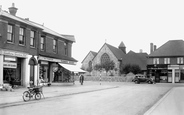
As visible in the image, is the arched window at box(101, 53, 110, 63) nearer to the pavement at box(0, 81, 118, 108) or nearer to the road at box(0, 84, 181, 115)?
the pavement at box(0, 81, 118, 108)

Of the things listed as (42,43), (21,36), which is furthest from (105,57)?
(21,36)

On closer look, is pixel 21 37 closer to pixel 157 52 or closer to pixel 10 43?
pixel 10 43

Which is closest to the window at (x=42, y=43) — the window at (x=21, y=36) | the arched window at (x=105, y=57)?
the window at (x=21, y=36)

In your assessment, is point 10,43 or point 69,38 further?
point 69,38

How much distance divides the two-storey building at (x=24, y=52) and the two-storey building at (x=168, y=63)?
3175cm

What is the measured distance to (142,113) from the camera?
11.0m

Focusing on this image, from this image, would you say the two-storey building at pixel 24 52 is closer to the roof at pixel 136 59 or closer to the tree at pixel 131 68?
the tree at pixel 131 68

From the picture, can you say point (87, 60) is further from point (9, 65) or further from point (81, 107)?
point (81, 107)

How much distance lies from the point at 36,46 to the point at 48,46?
405 cm

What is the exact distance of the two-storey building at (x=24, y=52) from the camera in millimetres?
23953

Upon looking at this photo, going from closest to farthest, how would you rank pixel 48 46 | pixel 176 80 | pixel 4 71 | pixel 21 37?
pixel 4 71
pixel 21 37
pixel 48 46
pixel 176 80

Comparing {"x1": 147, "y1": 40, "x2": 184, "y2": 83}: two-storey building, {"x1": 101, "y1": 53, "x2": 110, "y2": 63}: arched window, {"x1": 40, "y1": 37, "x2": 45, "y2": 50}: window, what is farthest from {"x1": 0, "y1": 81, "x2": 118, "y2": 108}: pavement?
{"x1": 101, "y1": 53, "x2": 110, "y2": 63}: arched window

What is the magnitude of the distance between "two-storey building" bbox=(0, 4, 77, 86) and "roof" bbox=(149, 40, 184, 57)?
107 feet

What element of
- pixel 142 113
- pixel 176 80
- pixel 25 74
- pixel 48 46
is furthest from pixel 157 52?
Answer: pixel 142 113
